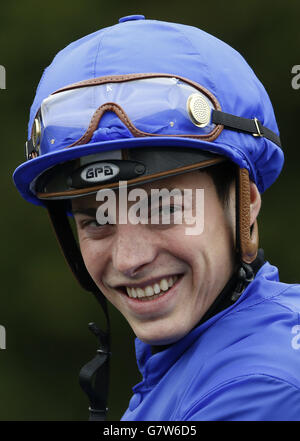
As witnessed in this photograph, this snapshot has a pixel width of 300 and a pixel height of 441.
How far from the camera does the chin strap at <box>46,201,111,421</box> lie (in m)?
2.49

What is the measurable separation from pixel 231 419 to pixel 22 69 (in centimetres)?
428

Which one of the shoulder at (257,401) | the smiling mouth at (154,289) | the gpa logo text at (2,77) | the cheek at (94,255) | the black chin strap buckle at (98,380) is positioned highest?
the gpa logo text at (2,77)

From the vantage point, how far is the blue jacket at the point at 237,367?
169cm

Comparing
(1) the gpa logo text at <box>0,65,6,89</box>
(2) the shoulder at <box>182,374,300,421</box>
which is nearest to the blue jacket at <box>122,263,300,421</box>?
(2) the shoulder at <box>182,374,300,421</box>

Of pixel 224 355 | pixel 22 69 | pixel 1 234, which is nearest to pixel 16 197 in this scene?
pixel 1 234

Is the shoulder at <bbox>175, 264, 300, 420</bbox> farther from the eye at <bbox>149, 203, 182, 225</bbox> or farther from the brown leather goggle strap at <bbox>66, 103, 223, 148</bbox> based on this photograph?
the brown leather goggle strap at <bbox>66, 103, 223, 148</bbox>

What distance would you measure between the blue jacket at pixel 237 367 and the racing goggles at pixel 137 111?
473mm

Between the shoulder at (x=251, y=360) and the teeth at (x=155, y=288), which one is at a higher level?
the teeth at (x=155, y=288)

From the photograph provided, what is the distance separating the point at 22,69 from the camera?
18.1 feet

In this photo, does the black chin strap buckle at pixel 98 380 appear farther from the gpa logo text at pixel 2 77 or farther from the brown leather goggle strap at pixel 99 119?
the gpa logo text at pixel 2 77

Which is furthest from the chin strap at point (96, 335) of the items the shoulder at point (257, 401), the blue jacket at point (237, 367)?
the shoulder at point (257, 401)

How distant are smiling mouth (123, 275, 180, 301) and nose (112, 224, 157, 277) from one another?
8 centimetres

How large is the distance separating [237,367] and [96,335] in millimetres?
898

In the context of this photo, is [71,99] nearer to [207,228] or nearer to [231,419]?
[207,228]
